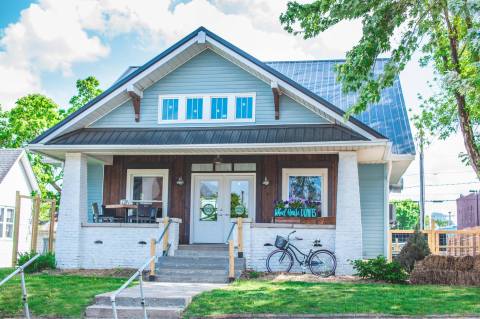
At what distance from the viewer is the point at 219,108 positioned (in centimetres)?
1792

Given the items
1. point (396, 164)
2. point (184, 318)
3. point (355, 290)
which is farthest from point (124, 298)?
point (396, 164)

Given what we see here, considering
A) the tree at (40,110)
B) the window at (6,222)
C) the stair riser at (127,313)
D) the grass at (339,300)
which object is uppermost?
the tree at (40,110)

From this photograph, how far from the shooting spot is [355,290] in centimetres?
1229

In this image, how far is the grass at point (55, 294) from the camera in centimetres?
1129

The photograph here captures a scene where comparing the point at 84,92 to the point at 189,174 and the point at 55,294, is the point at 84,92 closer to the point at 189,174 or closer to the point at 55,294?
the point at 189,174

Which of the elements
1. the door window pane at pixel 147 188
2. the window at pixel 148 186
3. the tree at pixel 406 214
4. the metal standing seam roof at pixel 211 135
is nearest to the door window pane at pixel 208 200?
the window at pixel 148 186

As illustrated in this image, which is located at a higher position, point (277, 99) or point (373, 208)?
point (277, 99)

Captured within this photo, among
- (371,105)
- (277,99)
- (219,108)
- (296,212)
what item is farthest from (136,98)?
(371,105)

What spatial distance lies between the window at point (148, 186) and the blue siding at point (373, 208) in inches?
229

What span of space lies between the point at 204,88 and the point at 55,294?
7768 millimetres

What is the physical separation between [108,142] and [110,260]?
313 cm

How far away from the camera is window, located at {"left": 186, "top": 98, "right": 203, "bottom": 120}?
59.2 feet

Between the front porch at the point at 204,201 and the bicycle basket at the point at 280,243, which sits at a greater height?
the front porch at the point at 204,201

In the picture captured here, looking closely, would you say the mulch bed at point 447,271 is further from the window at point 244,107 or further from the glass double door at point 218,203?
the window at point 244,107
